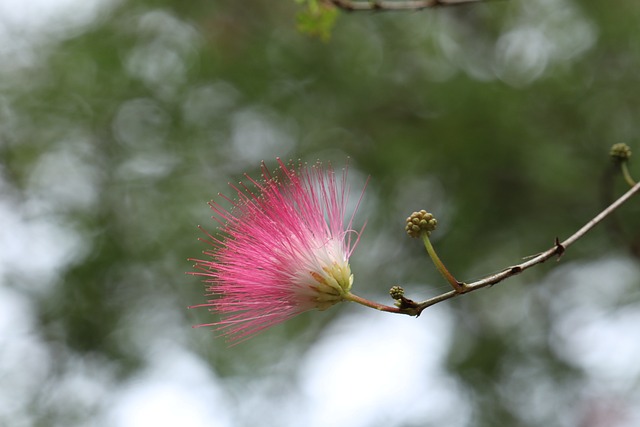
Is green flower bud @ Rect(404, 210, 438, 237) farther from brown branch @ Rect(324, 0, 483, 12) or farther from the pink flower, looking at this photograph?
brown branch @ Rect(324, 0, 483, 12)

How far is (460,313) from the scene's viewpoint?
694 centimetres

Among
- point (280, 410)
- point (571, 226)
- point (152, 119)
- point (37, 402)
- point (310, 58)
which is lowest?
point (37, 402)

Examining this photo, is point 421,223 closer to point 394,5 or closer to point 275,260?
point 275,260

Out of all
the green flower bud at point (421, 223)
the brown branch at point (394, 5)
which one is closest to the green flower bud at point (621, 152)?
the brown branch at point (394, 5)

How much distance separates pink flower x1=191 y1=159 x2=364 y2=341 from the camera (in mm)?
2197

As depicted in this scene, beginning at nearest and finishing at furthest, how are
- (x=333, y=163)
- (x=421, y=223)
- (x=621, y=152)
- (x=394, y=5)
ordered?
(x=421, y=223)
(x=621, y=152)
(x=394, y=5)
(x=333, y=163)

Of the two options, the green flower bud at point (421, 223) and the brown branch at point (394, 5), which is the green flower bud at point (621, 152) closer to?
the brown branch at point (394, 5)

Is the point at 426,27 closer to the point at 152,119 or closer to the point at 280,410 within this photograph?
the point at 152,119

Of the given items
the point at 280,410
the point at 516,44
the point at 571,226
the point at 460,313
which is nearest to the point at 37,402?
the point at 280,410

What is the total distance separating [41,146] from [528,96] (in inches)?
183

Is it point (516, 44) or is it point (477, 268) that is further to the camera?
point (516, 44)

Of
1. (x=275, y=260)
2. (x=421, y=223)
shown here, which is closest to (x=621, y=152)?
(x=421, y=223)

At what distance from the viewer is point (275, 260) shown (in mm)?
2219

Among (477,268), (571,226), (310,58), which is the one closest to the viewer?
(571,226)
